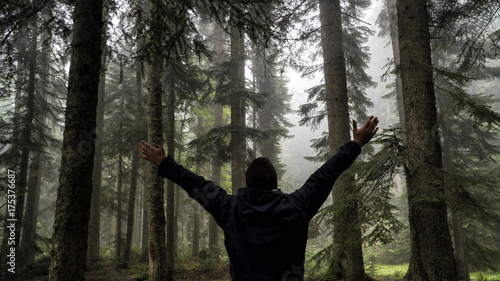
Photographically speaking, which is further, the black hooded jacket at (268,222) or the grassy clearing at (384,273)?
the grassy clearing at (384,273)

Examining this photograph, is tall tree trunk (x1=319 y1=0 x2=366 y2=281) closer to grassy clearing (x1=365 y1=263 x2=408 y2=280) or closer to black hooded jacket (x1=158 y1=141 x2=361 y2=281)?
grassy clearing (x1=365 y1=263 x2=408 y2=280)

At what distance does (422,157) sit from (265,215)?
12.8 ft

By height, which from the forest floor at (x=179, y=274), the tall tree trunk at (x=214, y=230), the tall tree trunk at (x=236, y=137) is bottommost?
the forest floor at (x=179, y=274)

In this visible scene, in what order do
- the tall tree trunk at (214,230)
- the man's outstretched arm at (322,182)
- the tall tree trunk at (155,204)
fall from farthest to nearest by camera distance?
the tall tree trunk at (214,230), the tall tree trunk at (155,204), the man's outstretched arm at (322,182)

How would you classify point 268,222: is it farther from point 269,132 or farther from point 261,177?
point 269,132

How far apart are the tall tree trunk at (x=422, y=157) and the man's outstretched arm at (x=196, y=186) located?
308 centimetres

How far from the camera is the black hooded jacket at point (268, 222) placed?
2.10 m

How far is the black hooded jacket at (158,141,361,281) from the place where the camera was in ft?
Result: 6.89

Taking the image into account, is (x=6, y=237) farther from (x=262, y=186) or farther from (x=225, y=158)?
(x=262, y=186)

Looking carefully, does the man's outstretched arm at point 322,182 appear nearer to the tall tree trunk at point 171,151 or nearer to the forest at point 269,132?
the forest at point 269,132

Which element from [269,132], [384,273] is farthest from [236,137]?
[384,273]

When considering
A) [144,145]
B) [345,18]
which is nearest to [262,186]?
[144,145]

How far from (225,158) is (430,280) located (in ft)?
38.7

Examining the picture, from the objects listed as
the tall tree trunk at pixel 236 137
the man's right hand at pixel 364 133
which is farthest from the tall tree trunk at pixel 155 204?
the tall tree trunk at pixel 236 137
